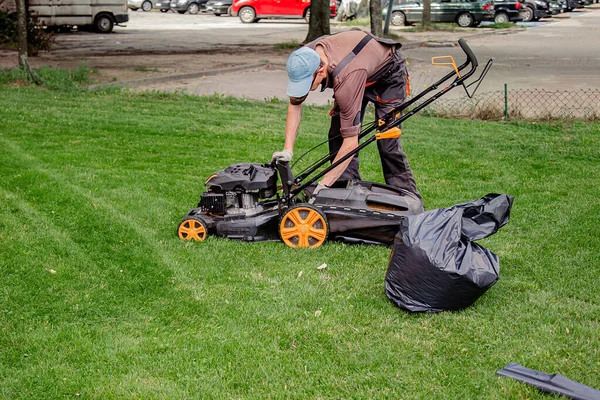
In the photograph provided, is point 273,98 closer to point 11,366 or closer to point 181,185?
point 181,185

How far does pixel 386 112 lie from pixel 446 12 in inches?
1074

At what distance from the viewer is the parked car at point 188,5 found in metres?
40.2

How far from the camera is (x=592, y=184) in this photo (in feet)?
24.5

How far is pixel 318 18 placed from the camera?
20.2 metres

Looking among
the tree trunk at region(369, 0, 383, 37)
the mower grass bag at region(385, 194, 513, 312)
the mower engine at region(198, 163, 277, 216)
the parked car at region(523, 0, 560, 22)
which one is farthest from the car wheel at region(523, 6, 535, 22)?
the mower grass bag at region(385, 194, 513, 312)

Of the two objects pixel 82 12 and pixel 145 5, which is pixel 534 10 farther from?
pixel 82 12

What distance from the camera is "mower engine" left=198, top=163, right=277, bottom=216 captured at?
18.6 feet

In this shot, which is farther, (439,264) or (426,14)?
(426,14)

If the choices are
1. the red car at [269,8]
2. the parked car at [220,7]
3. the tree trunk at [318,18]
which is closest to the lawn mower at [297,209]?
the tree trunk at [318,18]

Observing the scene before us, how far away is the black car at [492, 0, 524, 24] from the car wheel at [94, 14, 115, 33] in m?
15.8

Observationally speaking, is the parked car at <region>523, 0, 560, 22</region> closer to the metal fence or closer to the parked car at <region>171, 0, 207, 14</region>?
the parked car at <region>171, 0, 207, 14</region>

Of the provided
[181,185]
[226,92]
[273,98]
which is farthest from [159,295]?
[226,92]

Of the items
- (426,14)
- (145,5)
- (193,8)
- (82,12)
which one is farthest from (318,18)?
(145,5)

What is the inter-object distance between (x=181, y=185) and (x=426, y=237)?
331 centimetres
